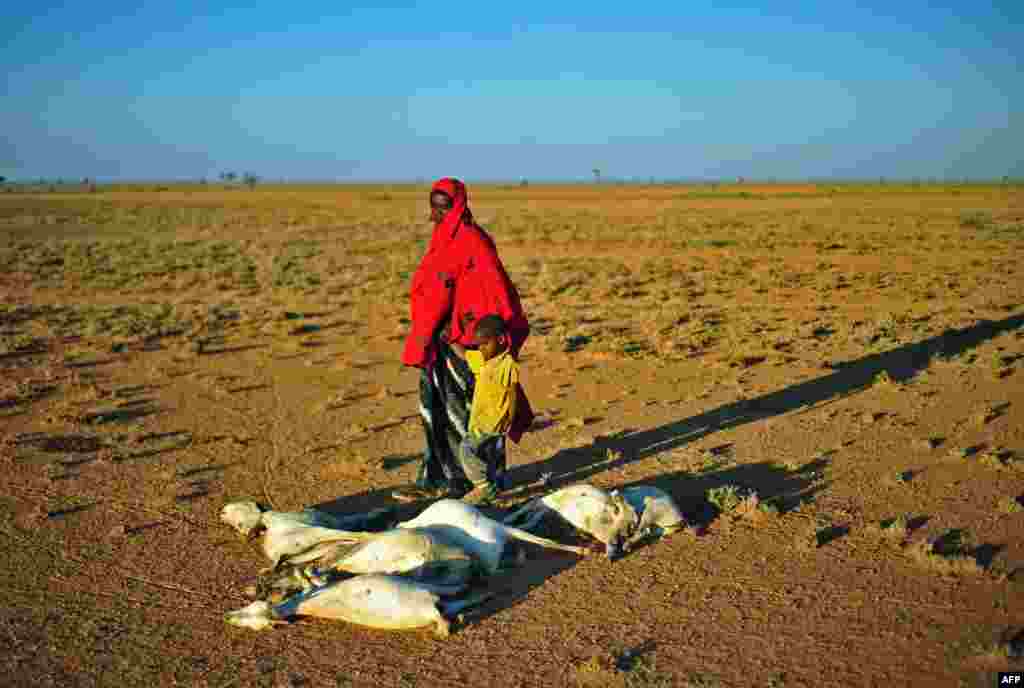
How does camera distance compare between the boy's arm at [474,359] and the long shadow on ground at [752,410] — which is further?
the long shadow on ground at [752,410]

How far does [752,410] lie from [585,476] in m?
2.63

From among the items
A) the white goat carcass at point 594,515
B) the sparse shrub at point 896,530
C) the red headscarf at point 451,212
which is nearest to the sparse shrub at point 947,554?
the sparse shrub at point 896,530

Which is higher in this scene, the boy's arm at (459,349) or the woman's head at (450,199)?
the woman's head at (450,199)

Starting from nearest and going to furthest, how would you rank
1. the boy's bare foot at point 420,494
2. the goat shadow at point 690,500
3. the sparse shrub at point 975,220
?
1. the goat shadow at point 690,500
2. the boy's bare foot at point 420,494
3. the sparse shrub at point 975,220

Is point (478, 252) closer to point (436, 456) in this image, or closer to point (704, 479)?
point (436, 456)

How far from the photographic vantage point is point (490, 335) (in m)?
5.82

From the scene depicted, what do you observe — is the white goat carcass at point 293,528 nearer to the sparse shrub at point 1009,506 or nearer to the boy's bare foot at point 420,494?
the boy's bare foot at point 420,494

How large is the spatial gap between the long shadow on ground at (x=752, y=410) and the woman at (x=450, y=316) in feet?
2.24

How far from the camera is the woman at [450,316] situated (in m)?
5.95

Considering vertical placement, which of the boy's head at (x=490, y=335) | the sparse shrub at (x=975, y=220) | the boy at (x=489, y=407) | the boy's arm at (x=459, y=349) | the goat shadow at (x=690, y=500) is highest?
the sparse shrub at (x=975, y=220)

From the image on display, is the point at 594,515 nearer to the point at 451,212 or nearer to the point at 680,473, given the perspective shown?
the point at 680,473

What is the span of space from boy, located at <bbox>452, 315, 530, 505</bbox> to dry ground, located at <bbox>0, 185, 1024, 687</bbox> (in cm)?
57

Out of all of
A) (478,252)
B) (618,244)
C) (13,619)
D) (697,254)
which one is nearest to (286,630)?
(13,619)

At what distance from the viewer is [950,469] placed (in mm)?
6652
